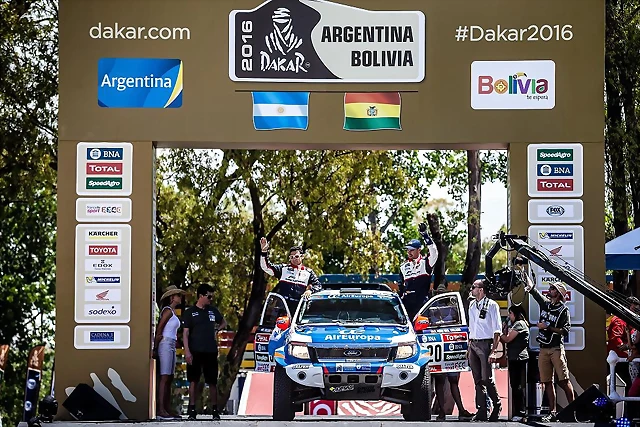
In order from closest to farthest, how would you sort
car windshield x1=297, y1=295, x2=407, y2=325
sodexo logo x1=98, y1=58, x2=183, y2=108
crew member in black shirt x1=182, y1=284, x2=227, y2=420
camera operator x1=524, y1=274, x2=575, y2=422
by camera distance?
1. camera operator x1=524, y1=274, x2=575, y2=422
2. car windshield x1=297, y1=295, x2=407, y2=325
3. crew member in black shirt x1=182, y1=284, x2=227, y2=420
4. sodexo logo x1=98, y1=58, x2=183, y2=108

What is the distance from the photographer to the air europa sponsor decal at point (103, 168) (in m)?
15.7

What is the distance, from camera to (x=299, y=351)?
14562mm

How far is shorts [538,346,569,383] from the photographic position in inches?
596

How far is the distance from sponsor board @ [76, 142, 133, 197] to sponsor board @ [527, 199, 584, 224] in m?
5.83

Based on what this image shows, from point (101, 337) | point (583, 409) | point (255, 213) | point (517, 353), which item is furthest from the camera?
point (255, 213)

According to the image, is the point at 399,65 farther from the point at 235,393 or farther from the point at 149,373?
the point at 235,393

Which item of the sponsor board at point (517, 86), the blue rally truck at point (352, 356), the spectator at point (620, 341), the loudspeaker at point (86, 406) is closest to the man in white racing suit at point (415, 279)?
the blue rally truck at point (352, 356)

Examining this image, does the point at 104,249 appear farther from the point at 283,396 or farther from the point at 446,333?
the point at 446,333

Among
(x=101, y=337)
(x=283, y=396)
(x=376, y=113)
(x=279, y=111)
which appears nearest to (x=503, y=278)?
(x=376, y=113)

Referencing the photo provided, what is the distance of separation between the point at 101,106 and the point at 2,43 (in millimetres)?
10679

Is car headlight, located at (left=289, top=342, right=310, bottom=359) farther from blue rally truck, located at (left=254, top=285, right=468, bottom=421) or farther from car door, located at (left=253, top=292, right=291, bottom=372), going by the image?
car door, located at (left=253, top=292, right=291, bottom=372)

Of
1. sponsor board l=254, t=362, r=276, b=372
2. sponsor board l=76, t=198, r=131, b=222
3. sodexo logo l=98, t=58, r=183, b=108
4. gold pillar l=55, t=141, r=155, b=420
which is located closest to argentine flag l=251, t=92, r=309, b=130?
sodexo logo l=98, t=58, r=183, b=108

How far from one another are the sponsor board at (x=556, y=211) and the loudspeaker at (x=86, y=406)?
6611mm

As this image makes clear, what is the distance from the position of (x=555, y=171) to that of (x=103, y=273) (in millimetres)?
6634
